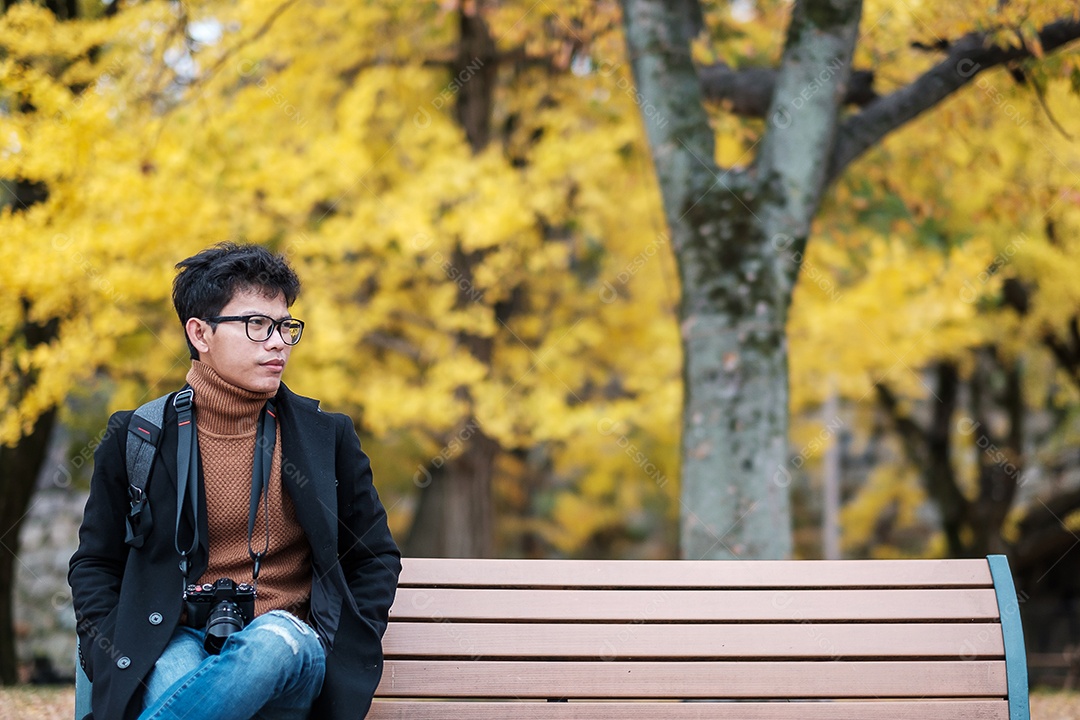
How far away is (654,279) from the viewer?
10664 millimetres

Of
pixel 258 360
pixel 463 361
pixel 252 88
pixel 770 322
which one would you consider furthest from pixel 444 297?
pixel 258 360

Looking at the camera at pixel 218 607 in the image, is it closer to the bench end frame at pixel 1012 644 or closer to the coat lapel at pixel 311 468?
the coat lapel at pixel 311 468

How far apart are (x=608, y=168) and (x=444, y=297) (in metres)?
1.78

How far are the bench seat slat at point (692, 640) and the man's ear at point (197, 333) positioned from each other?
986 millimetres

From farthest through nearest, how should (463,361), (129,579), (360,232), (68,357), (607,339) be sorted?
A: (607,339) < (463,361) < (360,232) < (68,357) < (129,579)

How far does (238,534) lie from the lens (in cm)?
281

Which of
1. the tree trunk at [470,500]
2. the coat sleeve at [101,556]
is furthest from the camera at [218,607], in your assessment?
the tree trunk at [470,500]

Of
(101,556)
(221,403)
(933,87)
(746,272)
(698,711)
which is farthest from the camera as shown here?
(933,87)

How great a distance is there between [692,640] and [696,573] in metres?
0.21

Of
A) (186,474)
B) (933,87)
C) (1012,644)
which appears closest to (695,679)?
(1012,644)

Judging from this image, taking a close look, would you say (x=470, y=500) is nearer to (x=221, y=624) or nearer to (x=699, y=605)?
(x=699, y=605)

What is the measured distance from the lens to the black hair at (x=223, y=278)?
282 cm

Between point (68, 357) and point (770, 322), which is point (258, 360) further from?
point (68, 357)

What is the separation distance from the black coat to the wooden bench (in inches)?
11.1
